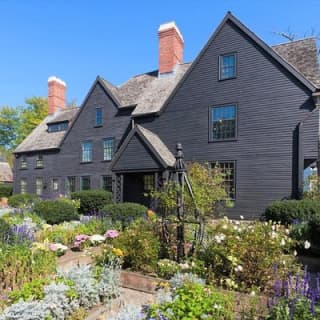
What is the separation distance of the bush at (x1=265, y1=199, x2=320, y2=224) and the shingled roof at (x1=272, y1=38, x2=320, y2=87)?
5732mm

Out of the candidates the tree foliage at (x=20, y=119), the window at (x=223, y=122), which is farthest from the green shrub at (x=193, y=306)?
the tree foliage at (x=20, y=119)

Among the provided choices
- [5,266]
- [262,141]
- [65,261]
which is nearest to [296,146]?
[262,141]

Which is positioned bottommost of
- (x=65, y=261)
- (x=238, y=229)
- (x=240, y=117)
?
(x=65, y=261)

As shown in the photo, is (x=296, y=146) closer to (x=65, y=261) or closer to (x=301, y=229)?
(x=301, y=229)

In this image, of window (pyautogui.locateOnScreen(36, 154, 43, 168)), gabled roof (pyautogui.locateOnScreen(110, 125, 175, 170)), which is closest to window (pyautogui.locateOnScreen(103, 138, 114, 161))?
gabled roof (pyautogui.locateOnScreen(110, 125, 175, 170))

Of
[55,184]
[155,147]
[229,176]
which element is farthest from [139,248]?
[55,184]

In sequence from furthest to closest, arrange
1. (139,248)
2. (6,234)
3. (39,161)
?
1. (39,161)
2. (6,234)
3. (139,248)

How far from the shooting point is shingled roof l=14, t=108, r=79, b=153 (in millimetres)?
24250

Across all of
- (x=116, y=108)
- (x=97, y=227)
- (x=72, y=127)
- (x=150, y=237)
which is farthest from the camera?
(x=72, y=127)

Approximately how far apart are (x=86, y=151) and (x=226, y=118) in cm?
1156

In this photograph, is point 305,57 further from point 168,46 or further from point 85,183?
point 85,183

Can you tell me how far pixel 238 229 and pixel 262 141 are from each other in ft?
32.6

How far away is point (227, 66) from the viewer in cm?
1498

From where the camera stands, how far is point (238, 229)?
4758 mm
